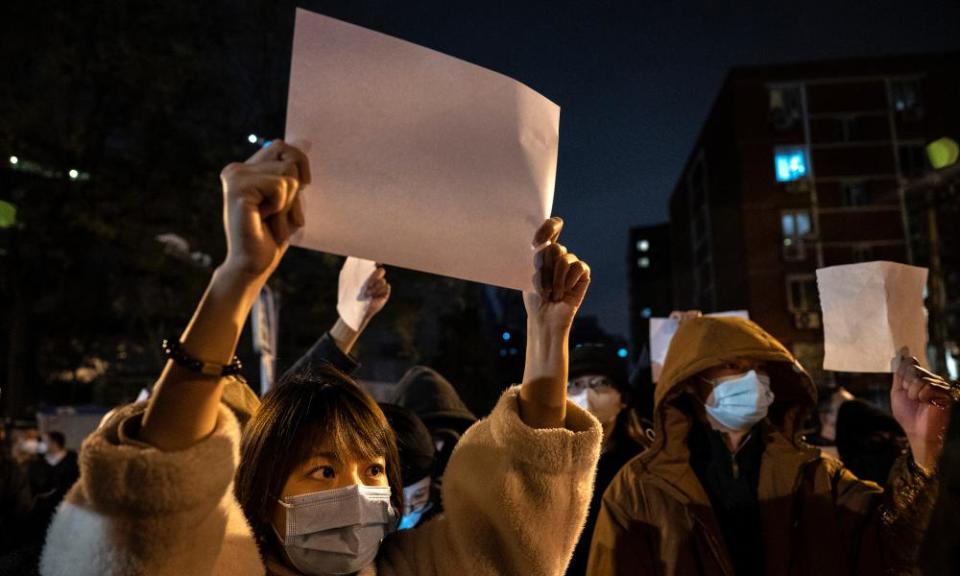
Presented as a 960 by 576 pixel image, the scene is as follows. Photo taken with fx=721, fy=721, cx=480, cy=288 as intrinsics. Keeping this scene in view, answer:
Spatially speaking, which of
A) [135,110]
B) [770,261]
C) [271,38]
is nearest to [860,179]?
[770,261]

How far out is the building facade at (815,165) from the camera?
34.3 meters

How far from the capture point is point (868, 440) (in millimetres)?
4105

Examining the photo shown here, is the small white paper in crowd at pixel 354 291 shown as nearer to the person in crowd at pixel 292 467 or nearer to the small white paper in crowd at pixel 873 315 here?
the person in crowd at pixel 292 467

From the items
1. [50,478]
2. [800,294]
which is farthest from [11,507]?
[800,294]

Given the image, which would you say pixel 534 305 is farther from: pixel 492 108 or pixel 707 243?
pixel 707 243

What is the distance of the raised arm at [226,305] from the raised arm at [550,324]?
0.64 meters

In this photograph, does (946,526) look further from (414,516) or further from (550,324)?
(414,516)

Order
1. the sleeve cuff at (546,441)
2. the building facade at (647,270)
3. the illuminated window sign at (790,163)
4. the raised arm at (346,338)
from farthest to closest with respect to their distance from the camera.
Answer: the building facade at (647,270), the illuminated window sign at (790,163), the raised arm at (346,338), the sleeve cuff at (546,441)

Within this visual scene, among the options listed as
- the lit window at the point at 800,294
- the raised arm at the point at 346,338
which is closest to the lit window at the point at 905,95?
the lit window at the point at 800,294

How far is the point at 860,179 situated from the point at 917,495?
3737cm

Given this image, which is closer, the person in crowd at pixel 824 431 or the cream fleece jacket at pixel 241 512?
the cream fleece jacket at pixel 241 512

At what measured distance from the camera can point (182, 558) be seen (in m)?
1.37

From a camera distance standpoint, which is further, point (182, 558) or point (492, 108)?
point (492, 108)

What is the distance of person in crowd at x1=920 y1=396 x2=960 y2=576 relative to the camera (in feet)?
3.35
